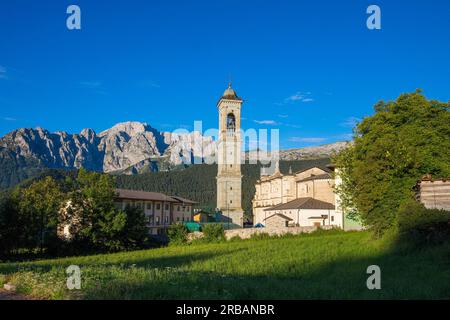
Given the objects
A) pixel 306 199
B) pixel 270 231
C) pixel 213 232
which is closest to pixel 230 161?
pixel 306 199

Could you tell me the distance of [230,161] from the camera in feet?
281

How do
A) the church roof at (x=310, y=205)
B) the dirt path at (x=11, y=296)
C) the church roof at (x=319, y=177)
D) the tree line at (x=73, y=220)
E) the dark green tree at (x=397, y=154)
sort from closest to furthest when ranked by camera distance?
the dirt path at (x=11, y=296)
the dark green tree at (x=397, y=154)
the tree line at (x=73, y=220)
the church roof at (x=310, y=205)
the church roof at (x=319, y=177)

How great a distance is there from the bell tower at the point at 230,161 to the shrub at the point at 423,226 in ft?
189

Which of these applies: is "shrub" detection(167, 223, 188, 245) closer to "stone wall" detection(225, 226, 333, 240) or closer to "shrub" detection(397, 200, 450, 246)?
"stone wall" detection(225, 226, 333, 240)

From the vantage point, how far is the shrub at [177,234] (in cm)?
5475

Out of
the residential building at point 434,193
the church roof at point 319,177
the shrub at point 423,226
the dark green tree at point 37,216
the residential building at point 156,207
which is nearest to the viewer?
the shrub at point 423,226

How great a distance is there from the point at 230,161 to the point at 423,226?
60.7m

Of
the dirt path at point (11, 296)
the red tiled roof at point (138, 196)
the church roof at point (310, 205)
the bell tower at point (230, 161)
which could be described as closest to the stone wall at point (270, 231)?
the church roof at point (310, 205)

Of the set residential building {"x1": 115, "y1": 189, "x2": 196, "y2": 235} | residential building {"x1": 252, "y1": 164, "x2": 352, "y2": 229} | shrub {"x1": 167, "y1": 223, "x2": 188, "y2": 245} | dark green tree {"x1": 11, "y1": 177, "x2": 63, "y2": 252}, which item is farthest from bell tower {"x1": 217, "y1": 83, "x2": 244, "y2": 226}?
dark green tree {"x1": 11, "y1": 177, "x2": 63, "y2": 252}

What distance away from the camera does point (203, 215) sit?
315 ft

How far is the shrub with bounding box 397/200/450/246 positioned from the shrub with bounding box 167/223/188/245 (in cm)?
3215

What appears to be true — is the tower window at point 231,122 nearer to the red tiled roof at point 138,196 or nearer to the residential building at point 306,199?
the residential building at point 306,199

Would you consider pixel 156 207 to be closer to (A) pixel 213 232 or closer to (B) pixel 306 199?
(A) pixel 213 232
